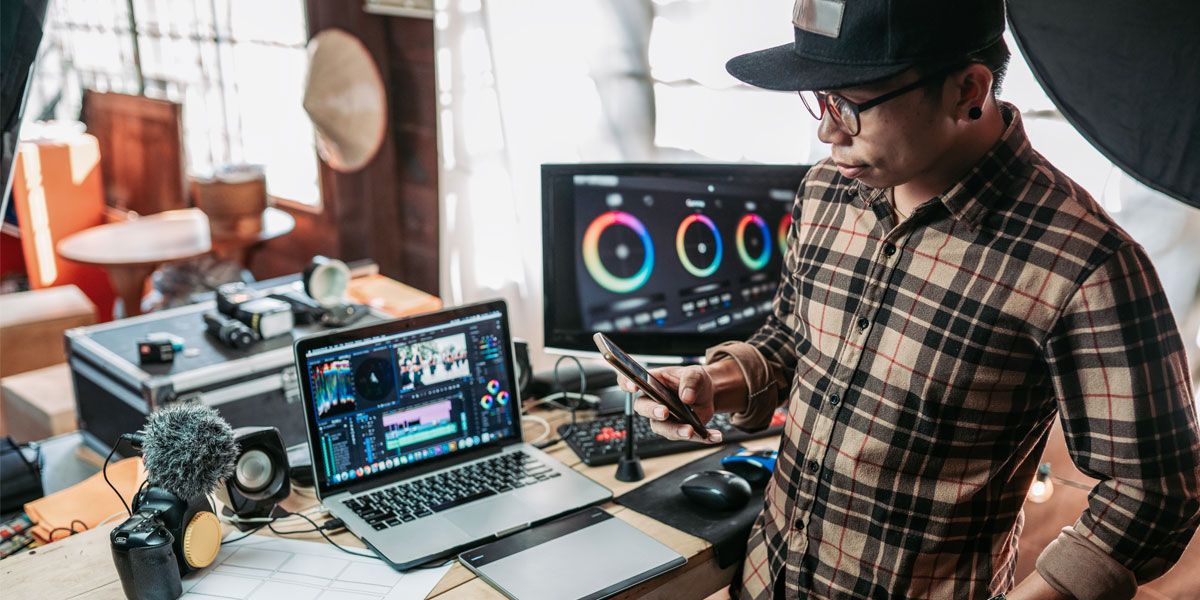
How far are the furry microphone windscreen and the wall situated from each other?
1.91m

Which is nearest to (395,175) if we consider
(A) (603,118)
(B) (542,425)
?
(A) (603,118)

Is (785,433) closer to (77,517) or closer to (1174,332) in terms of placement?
(1174,332)

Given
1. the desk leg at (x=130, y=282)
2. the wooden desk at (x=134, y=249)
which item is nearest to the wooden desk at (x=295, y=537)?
the wooden desk at (x=134, y=249)

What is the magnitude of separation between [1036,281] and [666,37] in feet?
4.53

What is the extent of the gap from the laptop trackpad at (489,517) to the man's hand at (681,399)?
0.86ft

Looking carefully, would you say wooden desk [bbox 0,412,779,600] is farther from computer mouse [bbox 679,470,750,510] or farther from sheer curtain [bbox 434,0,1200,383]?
sheer curtain [bbox 434,0,1200,383]

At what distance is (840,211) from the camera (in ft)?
3.95

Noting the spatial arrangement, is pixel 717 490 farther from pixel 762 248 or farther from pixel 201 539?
pixel 201 539

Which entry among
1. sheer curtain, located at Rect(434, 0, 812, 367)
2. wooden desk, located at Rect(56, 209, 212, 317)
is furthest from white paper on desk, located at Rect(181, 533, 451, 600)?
wooden desk, located at Rect(56, 209, 212, 317)

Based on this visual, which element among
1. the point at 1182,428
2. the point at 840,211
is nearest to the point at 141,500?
the point at 840,211

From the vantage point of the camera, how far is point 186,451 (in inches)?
46.0

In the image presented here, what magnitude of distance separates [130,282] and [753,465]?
108 inches

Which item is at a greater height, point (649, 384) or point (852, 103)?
point (852, 103)

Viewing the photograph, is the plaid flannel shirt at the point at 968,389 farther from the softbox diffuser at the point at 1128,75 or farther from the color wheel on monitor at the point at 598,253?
the color wheel on monitor at the point at 598,253
